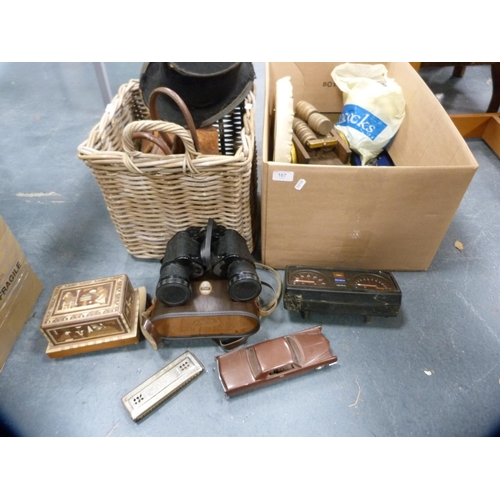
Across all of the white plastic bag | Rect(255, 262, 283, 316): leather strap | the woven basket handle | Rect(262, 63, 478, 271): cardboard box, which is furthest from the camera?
the white plastic bag

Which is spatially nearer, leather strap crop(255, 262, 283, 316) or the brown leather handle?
the brown leather handle

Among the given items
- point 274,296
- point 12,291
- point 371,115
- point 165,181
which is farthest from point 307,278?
point 12,291

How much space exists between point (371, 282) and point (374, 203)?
23 centimetres

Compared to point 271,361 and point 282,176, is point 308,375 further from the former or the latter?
point 282,176

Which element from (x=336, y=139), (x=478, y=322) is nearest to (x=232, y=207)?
(x=336, y=139)

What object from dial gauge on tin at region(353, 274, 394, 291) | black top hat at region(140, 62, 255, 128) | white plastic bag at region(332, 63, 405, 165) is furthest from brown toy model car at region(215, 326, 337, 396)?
white plastic bag at region(332, 63, 405, 165)

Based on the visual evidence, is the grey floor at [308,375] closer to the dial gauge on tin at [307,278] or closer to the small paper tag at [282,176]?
the dial gauge on tin at [307,278]

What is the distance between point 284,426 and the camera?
2.84ft

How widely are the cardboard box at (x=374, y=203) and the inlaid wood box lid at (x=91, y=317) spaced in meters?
0.46

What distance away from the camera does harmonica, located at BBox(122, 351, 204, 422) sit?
87 cm

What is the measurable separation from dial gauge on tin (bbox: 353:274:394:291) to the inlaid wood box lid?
0.64 metres

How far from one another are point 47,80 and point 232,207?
6.73 ft

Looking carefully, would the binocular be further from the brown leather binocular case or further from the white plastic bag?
the white plastic bag

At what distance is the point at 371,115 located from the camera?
1.33m
